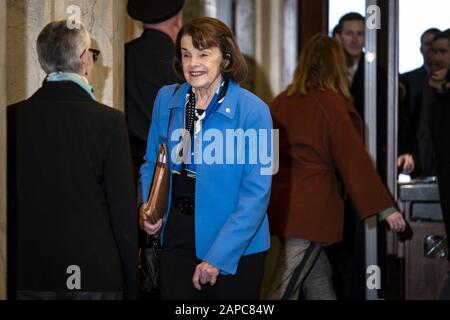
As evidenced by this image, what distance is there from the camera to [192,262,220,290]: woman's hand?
3203 mm

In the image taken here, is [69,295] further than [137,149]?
No

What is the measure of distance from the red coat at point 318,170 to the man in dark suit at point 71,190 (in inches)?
56.2

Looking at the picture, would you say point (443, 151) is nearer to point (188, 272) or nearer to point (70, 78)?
point (188, 272)

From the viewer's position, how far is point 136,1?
437 centimetres

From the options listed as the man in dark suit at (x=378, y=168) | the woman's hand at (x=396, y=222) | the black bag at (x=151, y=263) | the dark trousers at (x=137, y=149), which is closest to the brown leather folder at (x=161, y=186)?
the black bag at (x=151, y=263)

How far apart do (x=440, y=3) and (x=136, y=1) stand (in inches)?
74.8

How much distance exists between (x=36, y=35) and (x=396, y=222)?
6.17 feet

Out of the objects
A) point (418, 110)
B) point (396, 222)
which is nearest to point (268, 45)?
point (418, 110)

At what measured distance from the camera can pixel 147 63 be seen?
418 cm

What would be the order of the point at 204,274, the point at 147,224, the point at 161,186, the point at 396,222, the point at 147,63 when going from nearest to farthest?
the point at 204,274
the point at 161,186
the point at 147,224
the point at 147,63
the point at 396,222

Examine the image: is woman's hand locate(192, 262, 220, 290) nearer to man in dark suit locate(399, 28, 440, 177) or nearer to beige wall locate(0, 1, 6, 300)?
beige wall locate(0, 1, 6, 300)
